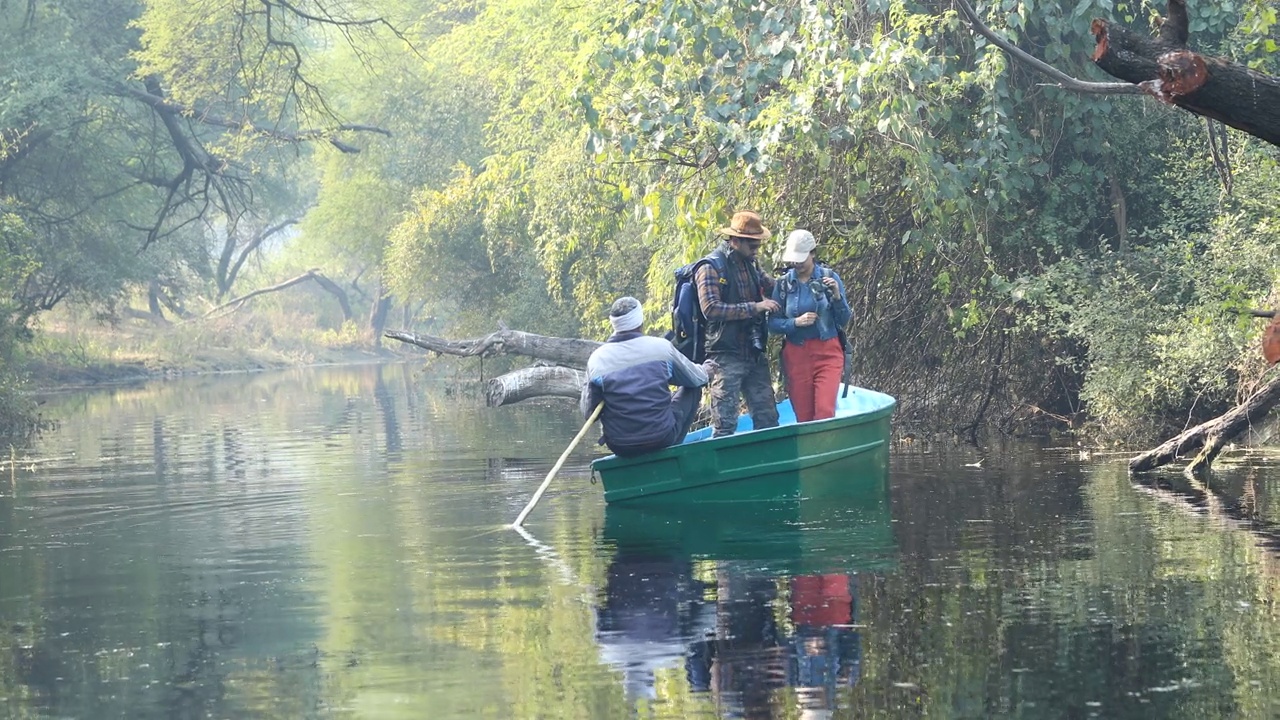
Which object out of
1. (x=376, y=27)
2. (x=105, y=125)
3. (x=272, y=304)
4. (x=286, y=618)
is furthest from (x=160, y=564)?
(x=272, y=304)

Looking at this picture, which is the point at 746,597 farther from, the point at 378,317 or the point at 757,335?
the point at 378,317

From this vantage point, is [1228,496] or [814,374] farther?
[814,374]

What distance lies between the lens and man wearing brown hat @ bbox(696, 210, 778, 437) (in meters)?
12.6

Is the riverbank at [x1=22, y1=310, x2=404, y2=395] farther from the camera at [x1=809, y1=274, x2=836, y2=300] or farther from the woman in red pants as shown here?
the camera at [x1=809, y1=274, x2=836, y2=300]

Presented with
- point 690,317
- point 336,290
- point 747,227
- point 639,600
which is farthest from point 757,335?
point 336,290

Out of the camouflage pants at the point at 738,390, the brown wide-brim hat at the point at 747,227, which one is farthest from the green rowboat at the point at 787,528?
the brown wide-brim hat at the point at 747,227

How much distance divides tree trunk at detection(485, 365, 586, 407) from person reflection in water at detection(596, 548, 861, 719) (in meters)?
8.95

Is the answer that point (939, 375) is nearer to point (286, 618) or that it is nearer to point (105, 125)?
point (286, 618)

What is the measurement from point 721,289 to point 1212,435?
392 centimetres

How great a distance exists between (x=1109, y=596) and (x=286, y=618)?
3859 millimetres

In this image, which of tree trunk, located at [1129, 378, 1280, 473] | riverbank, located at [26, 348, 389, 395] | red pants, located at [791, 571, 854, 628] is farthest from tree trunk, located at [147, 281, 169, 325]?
red pants, located at [791, 571, 854, 628]

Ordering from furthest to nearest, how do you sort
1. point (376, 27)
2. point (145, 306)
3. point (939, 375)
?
point (145, 306) → point (376, 27) → point (939, 375)

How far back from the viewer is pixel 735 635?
7.58 metres

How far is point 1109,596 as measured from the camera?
833 centimetres
